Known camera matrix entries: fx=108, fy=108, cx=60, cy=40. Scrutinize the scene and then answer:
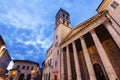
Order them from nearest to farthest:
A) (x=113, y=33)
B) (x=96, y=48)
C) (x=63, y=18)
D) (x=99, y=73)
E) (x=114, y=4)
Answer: (x=113, y=33) < (x=96, y=48) < (x=114, y=4) < (x=99, y=73) < (x=63, y=18)

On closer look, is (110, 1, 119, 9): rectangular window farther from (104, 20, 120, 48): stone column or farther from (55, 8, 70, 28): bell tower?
(55, 8, 70, 28): bell tower

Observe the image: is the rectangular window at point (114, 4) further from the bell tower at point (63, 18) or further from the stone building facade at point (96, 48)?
the bell tower at point (63, 18)

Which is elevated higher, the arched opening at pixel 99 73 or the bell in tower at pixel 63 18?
the bell in tower at pixel 63 18

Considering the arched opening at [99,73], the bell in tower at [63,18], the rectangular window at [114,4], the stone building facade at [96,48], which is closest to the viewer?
the stone building facade at [96,48]

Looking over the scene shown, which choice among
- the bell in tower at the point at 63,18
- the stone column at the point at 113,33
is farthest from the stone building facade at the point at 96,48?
the bell in tower at the point at 63,18

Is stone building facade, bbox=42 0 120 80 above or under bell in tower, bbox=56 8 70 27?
under

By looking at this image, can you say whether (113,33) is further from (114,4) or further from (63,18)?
(63,18)

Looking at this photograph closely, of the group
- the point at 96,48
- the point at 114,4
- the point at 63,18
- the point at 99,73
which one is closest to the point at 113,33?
the point at 96,48

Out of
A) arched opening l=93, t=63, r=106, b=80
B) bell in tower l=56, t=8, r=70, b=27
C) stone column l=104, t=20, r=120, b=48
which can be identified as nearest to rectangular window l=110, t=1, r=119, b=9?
stone column l=104, t=20, r=120, b=48

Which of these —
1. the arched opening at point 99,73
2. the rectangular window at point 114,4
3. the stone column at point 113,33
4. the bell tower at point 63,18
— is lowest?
the arched opening at point 99,73

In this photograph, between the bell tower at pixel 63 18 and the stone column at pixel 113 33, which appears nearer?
the stone column at pixel 113 33

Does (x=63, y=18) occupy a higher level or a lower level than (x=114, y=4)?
higher

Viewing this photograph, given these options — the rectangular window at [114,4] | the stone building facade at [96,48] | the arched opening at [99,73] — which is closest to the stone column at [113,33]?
the stone building facade at [96,48]

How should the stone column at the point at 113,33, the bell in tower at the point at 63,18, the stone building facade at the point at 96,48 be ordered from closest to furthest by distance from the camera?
the stone column at the point at 113,33 → the stone building facade at the point at 96,48 → the bell in tower at the point at 63,18
